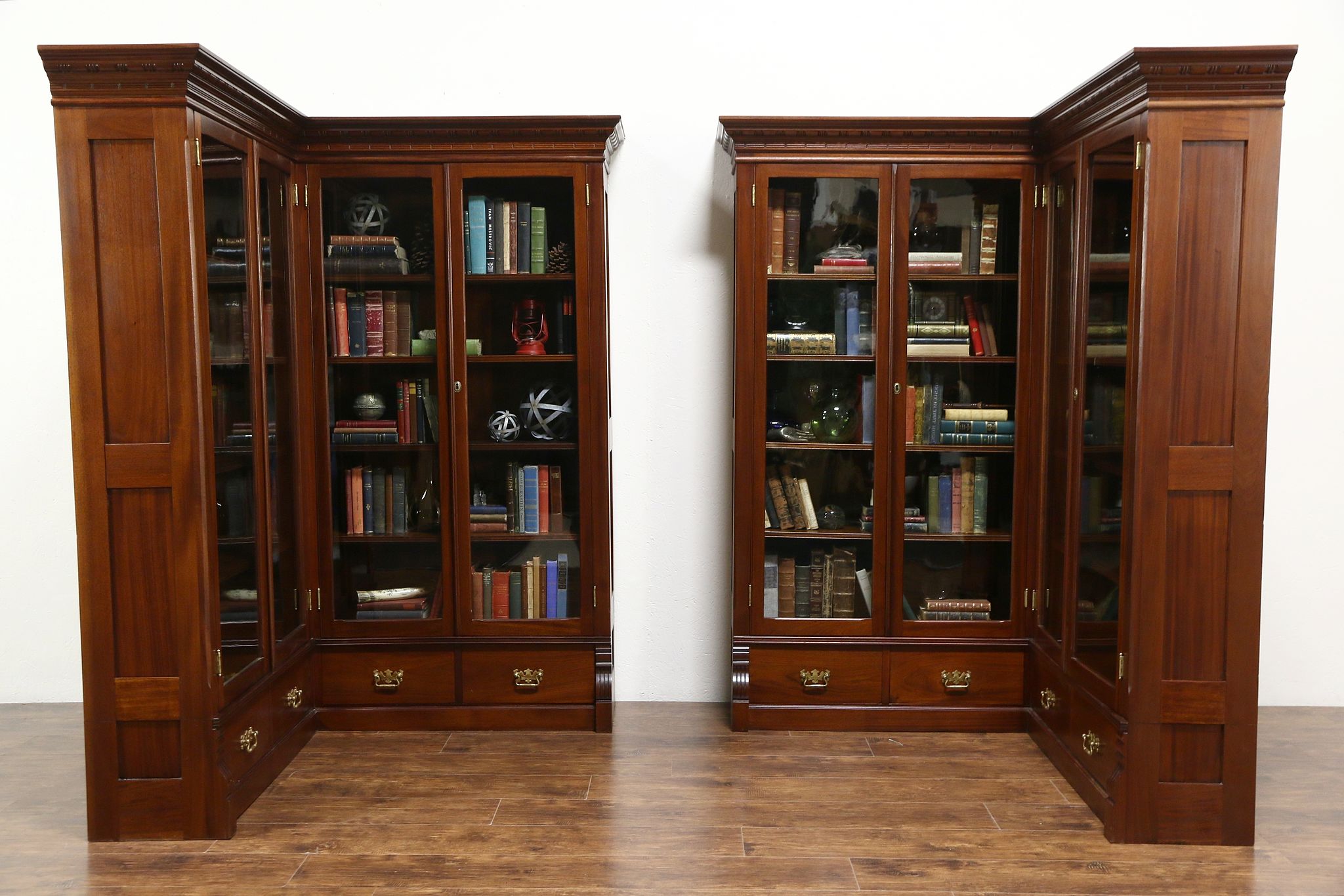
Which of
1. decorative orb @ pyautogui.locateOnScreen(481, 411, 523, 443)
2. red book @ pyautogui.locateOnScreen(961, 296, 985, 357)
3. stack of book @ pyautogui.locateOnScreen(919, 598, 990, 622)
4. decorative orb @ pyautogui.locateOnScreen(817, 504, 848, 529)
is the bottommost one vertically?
stack of book @ pyautogui.locateOnScreen(919, 598, 990, 622)

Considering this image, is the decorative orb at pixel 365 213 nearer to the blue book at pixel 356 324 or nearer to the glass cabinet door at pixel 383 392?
the glass cabinet door at pixel 383 392

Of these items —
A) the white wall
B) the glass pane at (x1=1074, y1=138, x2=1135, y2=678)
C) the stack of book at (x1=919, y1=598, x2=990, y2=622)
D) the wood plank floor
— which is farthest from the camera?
the white wall

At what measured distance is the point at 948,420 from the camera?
3680 mm

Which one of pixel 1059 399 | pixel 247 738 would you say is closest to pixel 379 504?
pixel 247 738

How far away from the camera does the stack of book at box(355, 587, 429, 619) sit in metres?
3.73

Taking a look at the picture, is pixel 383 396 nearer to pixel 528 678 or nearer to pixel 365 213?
pixel 365 213

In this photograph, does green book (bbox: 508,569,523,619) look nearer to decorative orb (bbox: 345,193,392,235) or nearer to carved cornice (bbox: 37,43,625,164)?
decorative orb (bbox: 345,193,392,235)

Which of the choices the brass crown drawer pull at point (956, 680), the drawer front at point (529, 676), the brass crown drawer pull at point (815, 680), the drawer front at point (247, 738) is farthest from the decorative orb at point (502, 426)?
the brass crown drawer pull at point (956, 680)

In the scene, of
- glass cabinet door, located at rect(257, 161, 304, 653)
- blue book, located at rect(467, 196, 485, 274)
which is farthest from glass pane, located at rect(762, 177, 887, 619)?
glass cabinet door, located at rect(257, 161, 304, 653)

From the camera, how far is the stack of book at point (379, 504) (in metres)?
3.72

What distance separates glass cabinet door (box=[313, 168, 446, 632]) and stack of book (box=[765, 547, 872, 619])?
1.20 meters

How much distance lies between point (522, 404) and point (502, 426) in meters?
0.11

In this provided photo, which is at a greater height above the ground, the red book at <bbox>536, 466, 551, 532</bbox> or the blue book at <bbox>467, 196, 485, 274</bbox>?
the blue book at <bbox>467, 196, 485, 274</bbox>

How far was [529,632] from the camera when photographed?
3723mm
